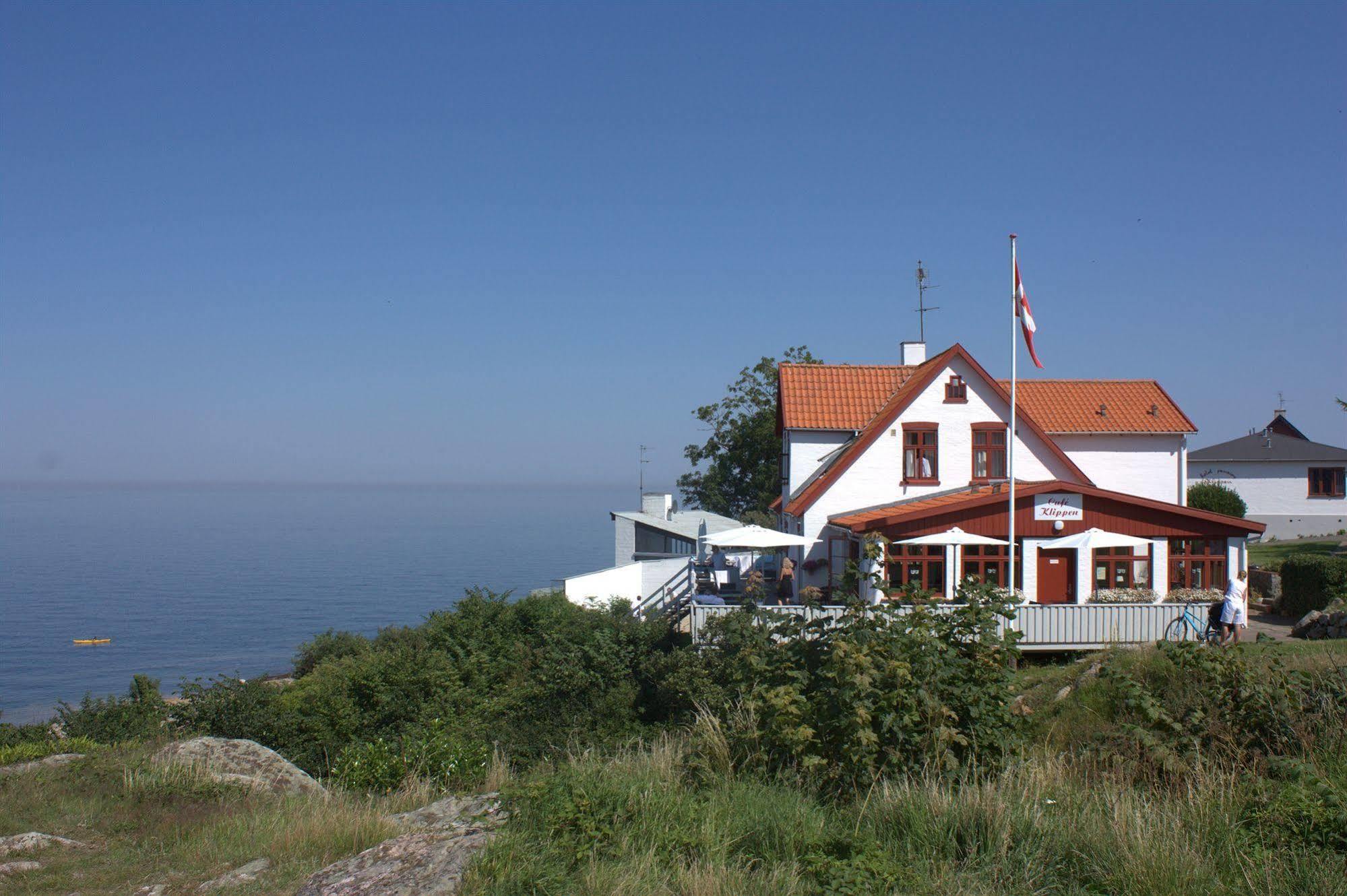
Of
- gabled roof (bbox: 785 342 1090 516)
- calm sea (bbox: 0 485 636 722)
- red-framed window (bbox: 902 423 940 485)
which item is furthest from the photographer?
calm sea (bbox: 0 485 636 722)

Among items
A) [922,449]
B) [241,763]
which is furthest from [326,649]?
[241,763]

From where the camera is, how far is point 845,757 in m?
7.06

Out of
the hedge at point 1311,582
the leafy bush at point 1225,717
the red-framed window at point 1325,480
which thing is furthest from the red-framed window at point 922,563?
the red-framed window at point 1325,480

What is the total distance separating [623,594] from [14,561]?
287ft

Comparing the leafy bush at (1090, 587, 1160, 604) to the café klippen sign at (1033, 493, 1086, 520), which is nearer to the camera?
the leafy bush at (1090, 587, 1160, 604)

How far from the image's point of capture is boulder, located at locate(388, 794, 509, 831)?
253 inches

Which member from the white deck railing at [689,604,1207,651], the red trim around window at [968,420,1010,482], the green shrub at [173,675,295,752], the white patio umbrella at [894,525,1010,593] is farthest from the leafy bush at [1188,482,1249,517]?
the green shrub at [173,675,295,752]

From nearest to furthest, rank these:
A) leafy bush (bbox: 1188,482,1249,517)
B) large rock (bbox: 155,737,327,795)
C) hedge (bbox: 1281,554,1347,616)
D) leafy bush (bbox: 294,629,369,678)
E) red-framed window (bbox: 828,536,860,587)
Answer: large rock (bbox: 155,737,327,795) → hedge (bbox: 1281,554,1347,616) → red-framed window (bbox: 828,536,860,587) → leafy bush (bbox: 294,629,369,678) → leafy bush (bbox: 1188,482,1249,517)

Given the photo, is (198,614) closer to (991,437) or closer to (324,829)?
(991,437)

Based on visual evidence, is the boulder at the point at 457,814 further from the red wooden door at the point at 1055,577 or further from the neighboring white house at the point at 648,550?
the neighboring white house at the point at 648,550

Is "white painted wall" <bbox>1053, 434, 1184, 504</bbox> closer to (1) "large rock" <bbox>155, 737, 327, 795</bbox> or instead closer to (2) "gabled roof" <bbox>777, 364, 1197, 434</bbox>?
(2) "gabled roof" <bbox>777, 364, 1197, 434</bbox>

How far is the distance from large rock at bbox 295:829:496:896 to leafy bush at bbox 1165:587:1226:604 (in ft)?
70.8

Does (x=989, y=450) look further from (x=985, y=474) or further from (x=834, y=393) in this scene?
(x=834, y=393)

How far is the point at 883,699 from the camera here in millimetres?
7062
